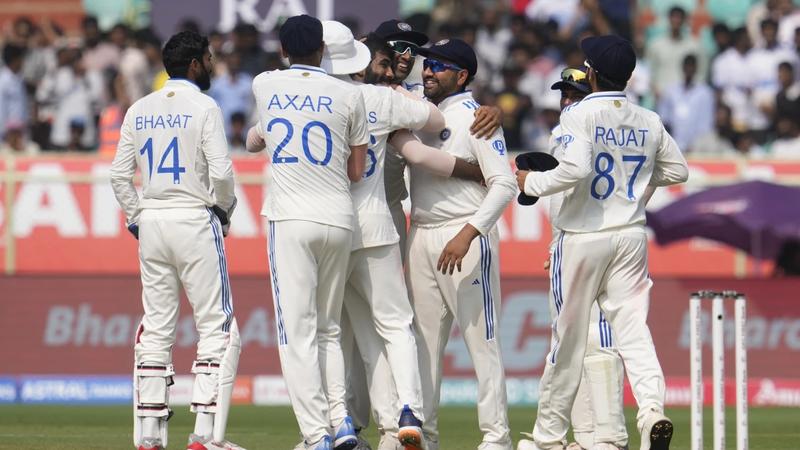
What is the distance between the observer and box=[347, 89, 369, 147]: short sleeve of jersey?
8.88m

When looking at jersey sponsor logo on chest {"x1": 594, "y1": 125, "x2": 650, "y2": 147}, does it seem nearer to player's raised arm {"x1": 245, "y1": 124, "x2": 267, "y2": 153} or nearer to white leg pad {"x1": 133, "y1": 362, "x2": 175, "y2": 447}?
player's raised arm {"x1": 245, "y1": 124, "x2": 267, "y2": 153}

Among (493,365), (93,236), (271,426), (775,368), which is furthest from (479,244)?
(93,236)

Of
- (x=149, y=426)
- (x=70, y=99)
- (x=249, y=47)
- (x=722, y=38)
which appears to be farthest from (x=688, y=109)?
(x=149, y=426)

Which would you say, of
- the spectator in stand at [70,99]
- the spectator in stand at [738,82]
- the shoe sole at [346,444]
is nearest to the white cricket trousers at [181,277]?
the shoe sole at [346,444]

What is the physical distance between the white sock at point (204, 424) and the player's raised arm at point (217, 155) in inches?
48.6

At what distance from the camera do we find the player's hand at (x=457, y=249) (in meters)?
9.03

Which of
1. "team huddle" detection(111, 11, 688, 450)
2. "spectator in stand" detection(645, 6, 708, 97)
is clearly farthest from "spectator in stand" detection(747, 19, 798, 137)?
"team huddle" detection(111, 11, 688, 450)

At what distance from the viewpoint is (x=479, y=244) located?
372 inches

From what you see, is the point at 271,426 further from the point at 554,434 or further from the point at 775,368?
the point at 775,368

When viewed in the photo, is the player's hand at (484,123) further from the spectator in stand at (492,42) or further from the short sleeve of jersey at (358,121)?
the spectator in stand at (492,42)

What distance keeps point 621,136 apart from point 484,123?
0.82 meters

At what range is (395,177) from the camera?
9.80 m

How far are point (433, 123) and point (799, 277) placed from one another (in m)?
8.72

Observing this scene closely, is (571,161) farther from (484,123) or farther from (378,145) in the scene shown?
(378,145)
